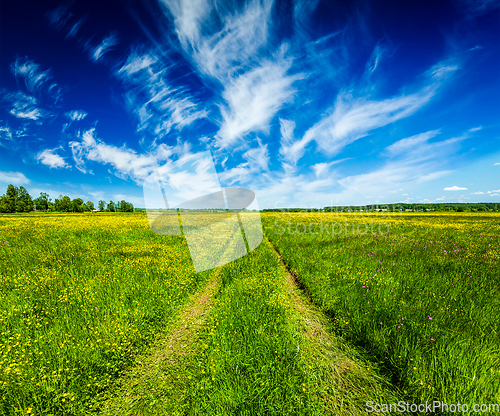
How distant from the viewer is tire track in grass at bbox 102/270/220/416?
2.67m

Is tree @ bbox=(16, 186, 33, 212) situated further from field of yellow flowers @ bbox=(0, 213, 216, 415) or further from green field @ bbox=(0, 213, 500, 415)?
green field @ bbox=(0, 213, 500, 415)

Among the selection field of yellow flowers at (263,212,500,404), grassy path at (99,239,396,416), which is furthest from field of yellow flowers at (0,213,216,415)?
field of yellow flowers at (263,212,500,404)

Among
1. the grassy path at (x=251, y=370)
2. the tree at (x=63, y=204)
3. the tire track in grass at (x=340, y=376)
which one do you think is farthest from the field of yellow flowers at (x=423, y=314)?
the tree at (x=63, y=204)

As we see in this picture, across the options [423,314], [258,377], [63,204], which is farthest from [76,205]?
[423,314]

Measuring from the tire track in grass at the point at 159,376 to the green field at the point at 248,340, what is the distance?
0.06ft

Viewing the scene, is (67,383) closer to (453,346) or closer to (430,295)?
(453,346)

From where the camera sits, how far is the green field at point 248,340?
259 cm

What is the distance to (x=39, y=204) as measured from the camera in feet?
351

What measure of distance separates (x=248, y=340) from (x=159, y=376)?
1.65 meters

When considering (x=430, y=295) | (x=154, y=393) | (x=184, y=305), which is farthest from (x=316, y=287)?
(x=154, y=393)

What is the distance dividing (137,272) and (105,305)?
2.05 metres

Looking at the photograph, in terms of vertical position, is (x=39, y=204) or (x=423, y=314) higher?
(x=39, y=204)

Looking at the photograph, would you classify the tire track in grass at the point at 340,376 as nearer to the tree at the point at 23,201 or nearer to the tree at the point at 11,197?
the tree at the point at 11,197

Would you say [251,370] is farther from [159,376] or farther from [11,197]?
[11,197]
